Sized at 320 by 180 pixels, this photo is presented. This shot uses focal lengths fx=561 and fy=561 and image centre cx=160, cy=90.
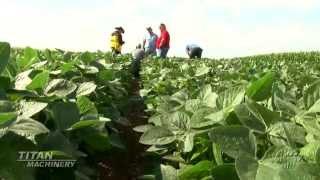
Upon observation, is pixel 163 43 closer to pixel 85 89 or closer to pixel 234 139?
pixel 85 89

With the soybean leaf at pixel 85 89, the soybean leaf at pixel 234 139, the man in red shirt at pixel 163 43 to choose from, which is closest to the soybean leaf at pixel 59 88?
the soybean leaf at pixel 85 89

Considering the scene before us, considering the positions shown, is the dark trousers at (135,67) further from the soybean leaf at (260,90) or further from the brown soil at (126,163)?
the soybean leaf at (260,90)

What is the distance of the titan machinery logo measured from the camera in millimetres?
1409

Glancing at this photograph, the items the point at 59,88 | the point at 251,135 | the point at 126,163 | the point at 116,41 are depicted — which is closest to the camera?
the point at 251,135

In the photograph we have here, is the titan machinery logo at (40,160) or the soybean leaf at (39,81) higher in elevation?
the soybean leaf at (39,81)

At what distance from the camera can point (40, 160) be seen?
1490 millimetres

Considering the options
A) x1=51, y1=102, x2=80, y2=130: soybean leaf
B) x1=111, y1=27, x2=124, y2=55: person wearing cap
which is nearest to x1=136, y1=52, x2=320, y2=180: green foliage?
x1=51, y1=102, x2=80, y2=130: soybean leaf

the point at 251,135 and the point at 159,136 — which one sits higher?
the point at 251,135

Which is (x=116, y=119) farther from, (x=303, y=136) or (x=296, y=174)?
(x=296, y=174)

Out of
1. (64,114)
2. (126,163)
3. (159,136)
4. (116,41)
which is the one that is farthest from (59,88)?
(116,41)

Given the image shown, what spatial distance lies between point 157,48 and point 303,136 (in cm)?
1735

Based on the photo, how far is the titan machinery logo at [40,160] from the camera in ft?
4.62

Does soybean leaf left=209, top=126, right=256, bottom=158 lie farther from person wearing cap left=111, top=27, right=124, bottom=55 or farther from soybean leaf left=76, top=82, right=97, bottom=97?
person wearing cap left=111, top=27, right=124, bottom=55

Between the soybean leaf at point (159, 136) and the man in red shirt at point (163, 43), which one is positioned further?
the man in red shirt at point (163, 43)
